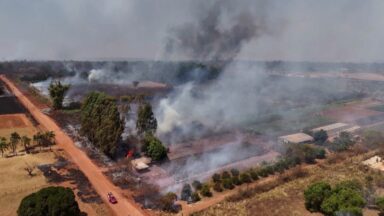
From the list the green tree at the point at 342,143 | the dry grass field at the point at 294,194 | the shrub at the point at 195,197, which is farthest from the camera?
the green tree at the point at 342,143

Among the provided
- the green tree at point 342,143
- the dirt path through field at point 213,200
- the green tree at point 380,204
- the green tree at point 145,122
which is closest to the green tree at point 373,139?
the green tree at point 342,143

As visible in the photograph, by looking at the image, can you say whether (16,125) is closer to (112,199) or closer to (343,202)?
(112,199)

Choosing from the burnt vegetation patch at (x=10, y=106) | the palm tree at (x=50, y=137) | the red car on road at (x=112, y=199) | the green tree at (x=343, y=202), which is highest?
the burnt vegetation patch at (x=10, y=106)

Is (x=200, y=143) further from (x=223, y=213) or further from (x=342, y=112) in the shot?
(x=342, y=112)

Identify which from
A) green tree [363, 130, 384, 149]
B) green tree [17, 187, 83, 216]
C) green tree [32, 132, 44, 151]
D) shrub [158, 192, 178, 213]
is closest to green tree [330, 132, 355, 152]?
green tree [363, 130, 384, 149]

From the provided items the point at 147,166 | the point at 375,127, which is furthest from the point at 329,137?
the point at 147,166

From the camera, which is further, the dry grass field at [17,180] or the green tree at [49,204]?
the dry grass field at [17,180]

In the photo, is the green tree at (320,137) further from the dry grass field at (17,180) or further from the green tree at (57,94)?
the green tree at (57,94)
